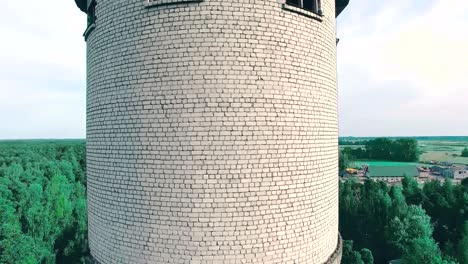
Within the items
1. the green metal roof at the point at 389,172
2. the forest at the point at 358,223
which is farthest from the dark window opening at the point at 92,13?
the green metal roof at the point at 389,172

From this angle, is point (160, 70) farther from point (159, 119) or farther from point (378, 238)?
point (378, 238)

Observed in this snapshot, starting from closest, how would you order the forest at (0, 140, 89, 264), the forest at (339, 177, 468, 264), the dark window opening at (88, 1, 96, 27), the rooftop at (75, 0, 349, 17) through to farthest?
the dark window opening at (88, 1, 96, 27), the rooftop at (75, 0, 349, 17), the forest at (0, 140, 89, 264), the forest at (339, 177, 468, 264)

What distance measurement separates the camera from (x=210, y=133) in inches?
252

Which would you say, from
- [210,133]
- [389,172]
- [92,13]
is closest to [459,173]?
[389,172]

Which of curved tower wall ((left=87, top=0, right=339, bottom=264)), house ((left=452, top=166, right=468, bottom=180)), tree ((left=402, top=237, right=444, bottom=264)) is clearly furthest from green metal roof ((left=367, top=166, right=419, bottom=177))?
curved tower wall ((left=87, top=0, right=339, bottom=264))

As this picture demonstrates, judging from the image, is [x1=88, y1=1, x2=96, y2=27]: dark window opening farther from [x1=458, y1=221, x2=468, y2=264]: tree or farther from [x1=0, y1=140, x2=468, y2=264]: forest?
[x1=458, y1=221, x2=468, y2=264]: tree

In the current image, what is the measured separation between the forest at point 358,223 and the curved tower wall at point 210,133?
15.9 metres

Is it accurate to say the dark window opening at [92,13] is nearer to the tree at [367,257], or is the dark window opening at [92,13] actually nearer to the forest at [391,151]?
the tree at [367,257]

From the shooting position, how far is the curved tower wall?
21.1ft

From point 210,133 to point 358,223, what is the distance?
2942cm

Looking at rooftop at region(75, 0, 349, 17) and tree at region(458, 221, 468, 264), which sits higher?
rooftop at region(75, 0, 349, 17)

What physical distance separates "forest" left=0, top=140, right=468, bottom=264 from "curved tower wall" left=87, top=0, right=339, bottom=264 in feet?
52.0

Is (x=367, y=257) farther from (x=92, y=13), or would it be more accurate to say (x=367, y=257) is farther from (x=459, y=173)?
(x=459, y=173)

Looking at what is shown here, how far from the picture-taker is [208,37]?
6.45 meters
